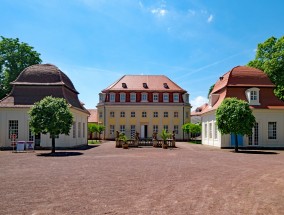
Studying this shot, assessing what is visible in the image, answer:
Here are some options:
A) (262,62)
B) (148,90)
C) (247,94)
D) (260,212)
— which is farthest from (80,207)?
(148,90)

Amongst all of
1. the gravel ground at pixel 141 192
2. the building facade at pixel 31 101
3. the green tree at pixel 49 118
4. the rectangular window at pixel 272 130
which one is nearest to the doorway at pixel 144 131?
the building facade at pixel 31 101

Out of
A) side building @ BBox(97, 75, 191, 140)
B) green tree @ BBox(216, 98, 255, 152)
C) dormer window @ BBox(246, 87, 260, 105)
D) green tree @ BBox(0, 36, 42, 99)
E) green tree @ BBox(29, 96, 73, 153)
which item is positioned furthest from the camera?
side building @ BBox(97, 75, 191, 140)

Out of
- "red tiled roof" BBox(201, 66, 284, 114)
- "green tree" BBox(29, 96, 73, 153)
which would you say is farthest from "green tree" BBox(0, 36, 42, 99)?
"red tiled roof" BBox(201, 66, 284, 114)

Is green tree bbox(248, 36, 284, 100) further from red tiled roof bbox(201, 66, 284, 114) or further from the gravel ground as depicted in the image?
the gravel ground

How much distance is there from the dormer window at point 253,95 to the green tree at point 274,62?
23.1 ft

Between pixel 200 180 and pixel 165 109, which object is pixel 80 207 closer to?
pixel 200 180

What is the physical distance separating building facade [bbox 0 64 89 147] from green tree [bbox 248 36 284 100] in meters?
24.2

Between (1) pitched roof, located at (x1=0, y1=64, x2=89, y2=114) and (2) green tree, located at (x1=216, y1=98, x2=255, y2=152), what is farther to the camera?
(1) pitched roof, located at (x1=0, y1=64, x2=89, y2=114)

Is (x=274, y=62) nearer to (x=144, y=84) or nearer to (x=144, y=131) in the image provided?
(x=144, y=84)

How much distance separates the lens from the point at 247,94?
31953mm

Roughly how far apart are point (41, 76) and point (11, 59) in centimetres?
1273

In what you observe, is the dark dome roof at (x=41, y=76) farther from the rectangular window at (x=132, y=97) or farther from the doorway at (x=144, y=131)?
the doorway at (x=144, y=131)

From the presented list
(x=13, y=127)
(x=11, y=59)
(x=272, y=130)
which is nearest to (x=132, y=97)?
(x=11, y=59)

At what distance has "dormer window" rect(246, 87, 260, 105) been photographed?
104ft
